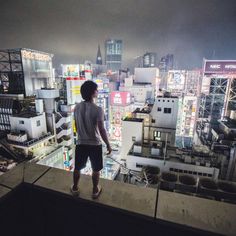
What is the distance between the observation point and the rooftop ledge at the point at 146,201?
1177 mm

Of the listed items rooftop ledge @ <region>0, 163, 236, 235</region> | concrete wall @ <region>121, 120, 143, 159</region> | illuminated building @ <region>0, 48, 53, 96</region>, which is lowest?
concrete wall @ <region>121, 120, 143, 159</region>

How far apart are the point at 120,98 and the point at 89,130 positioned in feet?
82.6

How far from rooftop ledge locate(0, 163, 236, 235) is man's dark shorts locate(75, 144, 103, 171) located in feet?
0.64

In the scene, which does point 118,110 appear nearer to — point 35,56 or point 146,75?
point 35,56

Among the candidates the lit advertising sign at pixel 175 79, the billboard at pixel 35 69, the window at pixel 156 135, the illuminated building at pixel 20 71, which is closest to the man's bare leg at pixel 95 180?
the window at pixel 156 135

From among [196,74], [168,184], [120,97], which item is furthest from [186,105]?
[168,184]

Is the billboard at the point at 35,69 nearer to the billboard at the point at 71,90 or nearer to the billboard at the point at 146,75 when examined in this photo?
the billboard at the point at 71,90

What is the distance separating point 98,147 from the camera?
168 cm

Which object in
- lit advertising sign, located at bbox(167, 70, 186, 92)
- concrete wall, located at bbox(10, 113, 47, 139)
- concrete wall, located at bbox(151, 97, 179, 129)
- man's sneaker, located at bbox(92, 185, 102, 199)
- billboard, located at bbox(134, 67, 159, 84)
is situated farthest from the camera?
billboard, located at bbox(134, 67, 159, 84)

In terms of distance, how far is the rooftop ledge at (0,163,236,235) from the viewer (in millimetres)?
1177

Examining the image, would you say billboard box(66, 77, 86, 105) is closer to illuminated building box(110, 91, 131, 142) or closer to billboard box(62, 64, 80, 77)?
illuminated building box(110, 91, 131, 142)

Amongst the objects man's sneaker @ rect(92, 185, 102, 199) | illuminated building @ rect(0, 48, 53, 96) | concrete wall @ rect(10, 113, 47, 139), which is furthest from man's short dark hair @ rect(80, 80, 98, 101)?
illuminated building @ rect(0, 48, 53, 96)

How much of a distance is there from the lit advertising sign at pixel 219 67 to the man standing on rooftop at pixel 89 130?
24.7 meters

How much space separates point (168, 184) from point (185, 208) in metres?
7.21
